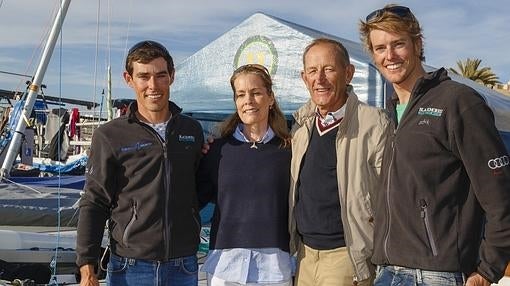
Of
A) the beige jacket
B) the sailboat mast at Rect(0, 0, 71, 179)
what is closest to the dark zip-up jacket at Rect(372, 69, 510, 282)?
the beige jacket

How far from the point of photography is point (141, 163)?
2.93 meters

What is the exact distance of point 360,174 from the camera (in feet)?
8.95

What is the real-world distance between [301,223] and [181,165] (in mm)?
660

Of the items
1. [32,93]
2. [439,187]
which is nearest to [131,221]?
[439,187]

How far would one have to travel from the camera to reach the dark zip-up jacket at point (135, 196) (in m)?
2.91

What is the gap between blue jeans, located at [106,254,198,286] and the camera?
9.57 ft

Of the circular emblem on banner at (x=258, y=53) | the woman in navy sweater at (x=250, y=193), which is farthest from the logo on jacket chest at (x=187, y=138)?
the circular emblem on banner at (x=258, y=53)

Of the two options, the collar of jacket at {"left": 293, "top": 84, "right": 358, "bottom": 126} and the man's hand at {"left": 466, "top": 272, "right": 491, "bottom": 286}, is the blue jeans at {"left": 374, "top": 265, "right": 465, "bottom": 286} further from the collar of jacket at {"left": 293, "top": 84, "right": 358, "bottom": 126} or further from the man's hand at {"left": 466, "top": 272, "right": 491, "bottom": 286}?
the collar of jacket at {"left": 293, "top": 84, "right": 358, "bottom": 126}

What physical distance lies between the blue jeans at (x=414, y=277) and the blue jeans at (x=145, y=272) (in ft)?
3.27

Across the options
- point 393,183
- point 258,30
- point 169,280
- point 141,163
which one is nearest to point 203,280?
point 169,280

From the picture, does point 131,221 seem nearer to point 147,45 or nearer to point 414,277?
point 147,45

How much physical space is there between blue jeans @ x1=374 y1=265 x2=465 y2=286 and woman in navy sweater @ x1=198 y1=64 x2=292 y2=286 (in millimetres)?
639

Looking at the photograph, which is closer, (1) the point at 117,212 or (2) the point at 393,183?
(2) the point at 393,183

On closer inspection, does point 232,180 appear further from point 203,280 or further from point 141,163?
point 203,280
